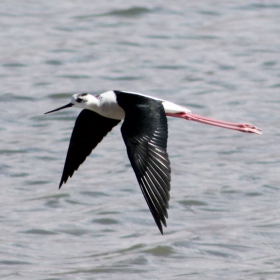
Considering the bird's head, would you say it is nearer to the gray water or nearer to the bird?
the bird

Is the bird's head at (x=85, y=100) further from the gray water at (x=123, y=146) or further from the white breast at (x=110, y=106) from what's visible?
the gray water at (x=123, y=146)

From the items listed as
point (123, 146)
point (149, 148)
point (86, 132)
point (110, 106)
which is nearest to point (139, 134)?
point (149, 148)

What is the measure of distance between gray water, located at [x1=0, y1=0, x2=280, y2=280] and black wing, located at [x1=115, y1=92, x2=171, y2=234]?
4.25 feet

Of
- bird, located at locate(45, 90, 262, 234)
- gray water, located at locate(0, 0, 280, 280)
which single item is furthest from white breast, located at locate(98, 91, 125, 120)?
gray water, located at locate(0, 0, 280, 280)

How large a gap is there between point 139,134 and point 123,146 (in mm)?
4228

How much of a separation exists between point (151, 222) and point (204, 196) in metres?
0.84

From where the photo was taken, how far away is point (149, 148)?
765 cm

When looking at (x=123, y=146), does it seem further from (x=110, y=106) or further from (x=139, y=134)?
(x=139, y=134)

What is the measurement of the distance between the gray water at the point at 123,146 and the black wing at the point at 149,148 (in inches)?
51.0

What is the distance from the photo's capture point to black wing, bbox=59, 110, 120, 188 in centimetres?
857

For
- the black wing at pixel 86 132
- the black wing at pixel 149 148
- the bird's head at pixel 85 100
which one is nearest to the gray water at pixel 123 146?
the black wing at pixel 86 132

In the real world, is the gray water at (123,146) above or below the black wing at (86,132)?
below

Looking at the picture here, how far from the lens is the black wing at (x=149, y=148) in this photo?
7383 millimetres

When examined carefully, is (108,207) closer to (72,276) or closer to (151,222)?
(151,222)
